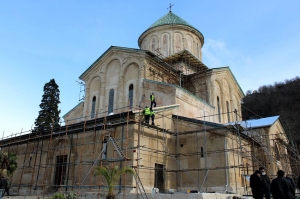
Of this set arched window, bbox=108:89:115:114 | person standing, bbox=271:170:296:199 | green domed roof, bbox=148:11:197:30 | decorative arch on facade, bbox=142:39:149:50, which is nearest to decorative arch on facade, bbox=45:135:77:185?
arched window, bbox=108:89:115:114

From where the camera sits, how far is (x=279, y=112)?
158ft

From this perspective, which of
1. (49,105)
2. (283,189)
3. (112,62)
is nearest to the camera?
(283,189)

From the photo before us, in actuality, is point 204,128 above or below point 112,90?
below

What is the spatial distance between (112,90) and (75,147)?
6208 millimetres

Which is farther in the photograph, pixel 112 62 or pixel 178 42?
pixel 178 42

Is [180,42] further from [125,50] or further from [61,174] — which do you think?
[61,174]

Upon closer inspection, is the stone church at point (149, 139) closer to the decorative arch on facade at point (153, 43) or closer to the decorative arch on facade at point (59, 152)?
the decorative arch on facade at point (59, 152)

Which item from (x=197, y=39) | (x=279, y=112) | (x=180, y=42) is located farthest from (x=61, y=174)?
(x=279, y=112)

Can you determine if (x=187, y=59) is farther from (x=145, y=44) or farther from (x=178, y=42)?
(x=145, y=44)

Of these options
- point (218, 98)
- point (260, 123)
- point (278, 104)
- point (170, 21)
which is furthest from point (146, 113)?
point (278, 104)

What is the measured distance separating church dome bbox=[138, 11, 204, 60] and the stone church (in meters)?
2.79

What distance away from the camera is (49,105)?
3275cm

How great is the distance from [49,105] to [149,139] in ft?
73.8

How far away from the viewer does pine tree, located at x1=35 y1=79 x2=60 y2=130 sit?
31.9 metres
